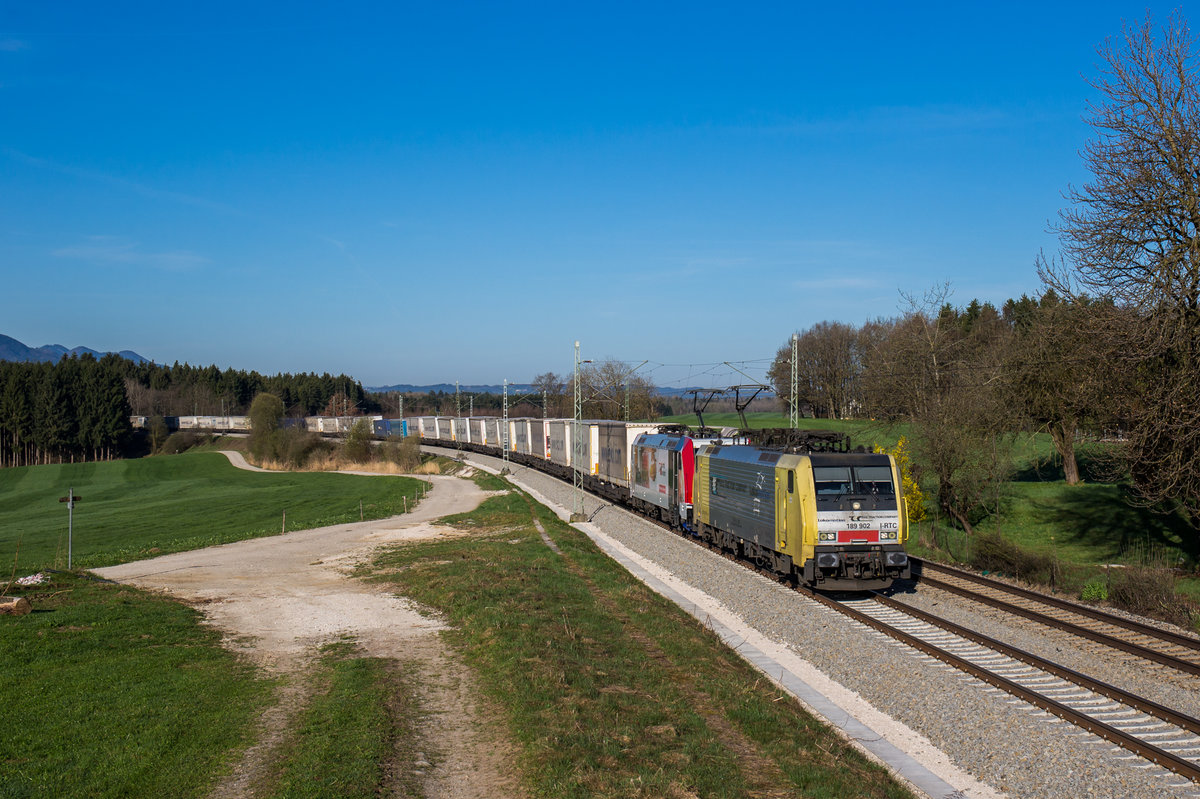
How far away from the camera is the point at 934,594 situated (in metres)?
19.7

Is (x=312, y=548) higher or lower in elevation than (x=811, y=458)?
lower

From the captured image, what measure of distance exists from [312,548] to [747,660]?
767 inches

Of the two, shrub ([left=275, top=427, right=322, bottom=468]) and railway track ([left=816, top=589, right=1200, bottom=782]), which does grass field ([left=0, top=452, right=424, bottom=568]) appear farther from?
railway track ([left=816, top=589, right=1200, bottom=782])

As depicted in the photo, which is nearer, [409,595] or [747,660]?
[747,660]

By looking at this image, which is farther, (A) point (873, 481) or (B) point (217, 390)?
(B) point (217, 390)

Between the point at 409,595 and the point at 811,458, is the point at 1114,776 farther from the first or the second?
the point at 409,595

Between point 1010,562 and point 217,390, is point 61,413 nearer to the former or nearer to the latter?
point 217,390

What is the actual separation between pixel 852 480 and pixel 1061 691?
6.90 m

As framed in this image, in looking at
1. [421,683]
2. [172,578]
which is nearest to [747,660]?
[421,683]

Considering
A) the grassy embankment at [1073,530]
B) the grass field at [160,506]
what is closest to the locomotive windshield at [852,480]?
the grassy embankment at [1073,530]

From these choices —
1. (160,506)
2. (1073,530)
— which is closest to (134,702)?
(1073,530)

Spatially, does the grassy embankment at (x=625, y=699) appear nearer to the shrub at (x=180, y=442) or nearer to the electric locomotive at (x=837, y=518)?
the electric locomotive at (x=837, y=518)

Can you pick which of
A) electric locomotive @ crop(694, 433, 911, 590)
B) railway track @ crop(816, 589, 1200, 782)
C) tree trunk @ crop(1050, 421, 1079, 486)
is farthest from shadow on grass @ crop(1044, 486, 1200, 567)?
railway track @ crop(816, 589, 1200, 782)

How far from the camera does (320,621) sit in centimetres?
1681
